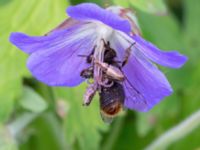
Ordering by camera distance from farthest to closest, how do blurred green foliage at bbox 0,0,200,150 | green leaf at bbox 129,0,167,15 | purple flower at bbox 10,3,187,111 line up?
1. blurred green foliage at bbox 0,0,200,150
2. green leaf at bbox 129,0,167,15
3. purple flower at bbox 10,3,187,111

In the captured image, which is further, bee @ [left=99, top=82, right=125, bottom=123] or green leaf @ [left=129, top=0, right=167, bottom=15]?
green leaf @ [left=129, top=0, right=167, bottom=15]

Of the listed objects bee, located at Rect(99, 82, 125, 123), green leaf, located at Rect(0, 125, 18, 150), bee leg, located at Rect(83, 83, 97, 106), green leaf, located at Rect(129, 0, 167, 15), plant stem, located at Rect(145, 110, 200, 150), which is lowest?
green leaf, located at Rect(0, 125, 18, 150)

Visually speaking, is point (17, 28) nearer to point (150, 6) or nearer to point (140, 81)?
point (150, 6)

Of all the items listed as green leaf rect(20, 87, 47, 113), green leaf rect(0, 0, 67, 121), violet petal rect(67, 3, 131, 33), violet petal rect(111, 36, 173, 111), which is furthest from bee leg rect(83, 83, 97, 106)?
green leaf rect(0, 0, 67, 121)

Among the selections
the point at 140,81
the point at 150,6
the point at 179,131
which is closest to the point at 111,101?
the point at 140,81

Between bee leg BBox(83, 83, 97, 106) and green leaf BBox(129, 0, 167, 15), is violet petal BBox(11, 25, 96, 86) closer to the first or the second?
bee leg BBox(83, 83, 97, 106)

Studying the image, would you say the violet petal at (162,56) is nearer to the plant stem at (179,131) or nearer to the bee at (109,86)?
the bee at (109,86)
